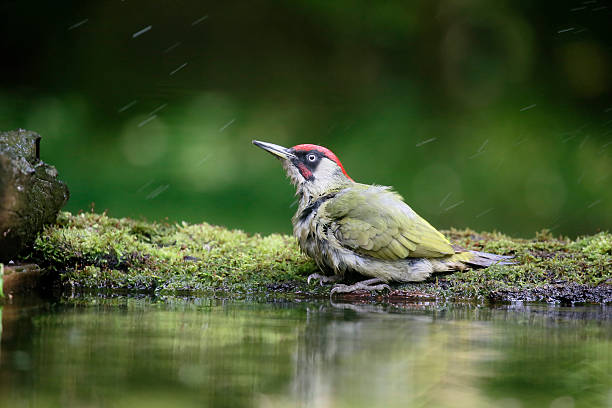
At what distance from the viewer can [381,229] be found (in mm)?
4930

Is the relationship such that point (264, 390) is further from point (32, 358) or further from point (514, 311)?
point (514, 311)

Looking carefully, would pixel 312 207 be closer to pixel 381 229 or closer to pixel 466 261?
pixel 381 229

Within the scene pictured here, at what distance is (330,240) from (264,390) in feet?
8.27

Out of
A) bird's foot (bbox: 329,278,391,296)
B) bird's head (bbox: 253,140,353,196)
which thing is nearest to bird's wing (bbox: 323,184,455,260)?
bird's foot (bbox: 329,278,391,296)

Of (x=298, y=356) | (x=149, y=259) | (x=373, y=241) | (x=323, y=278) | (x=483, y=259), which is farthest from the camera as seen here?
(x=149, y=259)

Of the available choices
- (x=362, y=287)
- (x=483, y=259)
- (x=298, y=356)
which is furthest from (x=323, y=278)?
(x=298, y=356)

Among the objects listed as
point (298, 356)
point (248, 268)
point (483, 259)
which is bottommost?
point (298, 356)

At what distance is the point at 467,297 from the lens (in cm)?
496

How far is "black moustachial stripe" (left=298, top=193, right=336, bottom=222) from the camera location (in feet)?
17.1

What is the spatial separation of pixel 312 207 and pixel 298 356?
2.28m

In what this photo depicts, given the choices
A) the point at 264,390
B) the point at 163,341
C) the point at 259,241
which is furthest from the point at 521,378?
the point at 259,241

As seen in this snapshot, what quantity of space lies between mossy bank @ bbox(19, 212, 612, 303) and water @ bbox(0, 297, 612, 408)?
1.48 ft

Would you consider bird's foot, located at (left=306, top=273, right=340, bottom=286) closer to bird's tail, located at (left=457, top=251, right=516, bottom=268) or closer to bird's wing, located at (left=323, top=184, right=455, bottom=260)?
bird's wing, located at (left=323, top=184, right=455, bottom=260)

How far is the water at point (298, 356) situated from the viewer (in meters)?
2.45
